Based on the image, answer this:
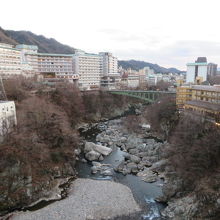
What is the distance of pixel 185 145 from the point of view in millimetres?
15133

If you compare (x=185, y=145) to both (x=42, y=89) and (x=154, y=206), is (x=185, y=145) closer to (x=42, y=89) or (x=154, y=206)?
(x=154, y=206)

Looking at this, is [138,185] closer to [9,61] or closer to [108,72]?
[9,61]

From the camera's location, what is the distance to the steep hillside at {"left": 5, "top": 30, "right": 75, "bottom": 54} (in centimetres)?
9585

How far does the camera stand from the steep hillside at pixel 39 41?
95.8 m

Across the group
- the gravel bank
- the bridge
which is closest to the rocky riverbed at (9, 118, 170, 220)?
the gravel bank

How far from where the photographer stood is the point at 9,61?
3619 cm

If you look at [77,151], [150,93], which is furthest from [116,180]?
[150,93]

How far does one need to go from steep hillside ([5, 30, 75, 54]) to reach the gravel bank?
8629 centimetres

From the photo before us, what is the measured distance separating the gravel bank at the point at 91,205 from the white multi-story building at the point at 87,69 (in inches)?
1413

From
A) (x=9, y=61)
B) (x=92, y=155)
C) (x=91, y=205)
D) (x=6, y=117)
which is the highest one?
(x=9, y=61)

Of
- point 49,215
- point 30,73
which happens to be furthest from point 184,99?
point 30,73

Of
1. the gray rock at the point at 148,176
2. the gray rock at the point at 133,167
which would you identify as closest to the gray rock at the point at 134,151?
the gray rock at the point at 133,167

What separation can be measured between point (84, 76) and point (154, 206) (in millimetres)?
42313

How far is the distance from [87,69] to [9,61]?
20.1 metres
